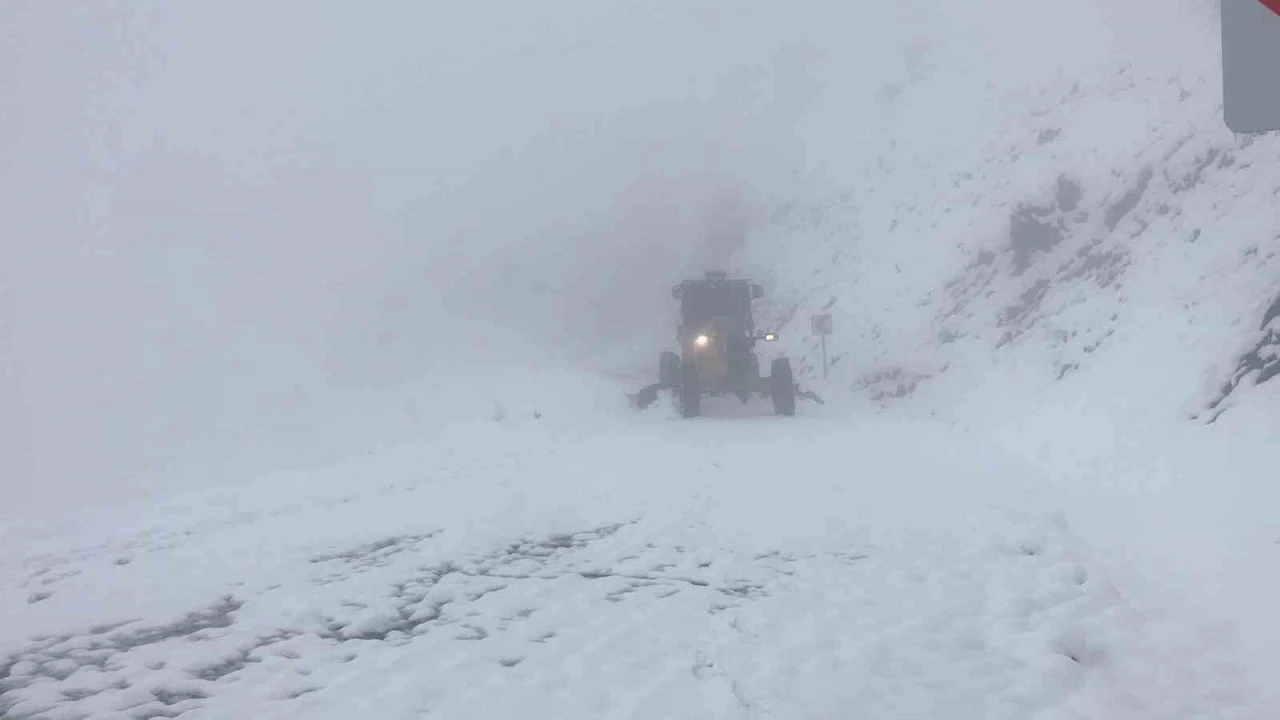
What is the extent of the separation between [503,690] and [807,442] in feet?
30.0

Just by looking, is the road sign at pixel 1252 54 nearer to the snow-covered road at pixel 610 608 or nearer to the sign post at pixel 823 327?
the snow-covered road at pixel 610 608

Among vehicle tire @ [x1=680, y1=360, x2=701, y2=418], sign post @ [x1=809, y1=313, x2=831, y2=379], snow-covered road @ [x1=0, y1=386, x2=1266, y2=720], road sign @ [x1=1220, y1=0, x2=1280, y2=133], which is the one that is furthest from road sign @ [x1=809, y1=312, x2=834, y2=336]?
road sign @ [x1=1220, y1=0, x2=1280, y2=133]

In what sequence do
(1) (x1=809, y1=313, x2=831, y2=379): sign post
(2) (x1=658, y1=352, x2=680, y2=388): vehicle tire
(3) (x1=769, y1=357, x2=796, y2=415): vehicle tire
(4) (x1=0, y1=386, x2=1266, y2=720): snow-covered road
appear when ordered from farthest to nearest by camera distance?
1. (1) (x1=809, y1=313, x2=831, y2=379): sign post
2. (2) (x1=658, y1=352, x2=680, y2=388): vehicle tire
3. (3) (x1=769, y1=357, x2=796, y2=415): vehicle tire
4. (4) (x1=0, y1=386, x2=1266, y2=720): snow-covered road

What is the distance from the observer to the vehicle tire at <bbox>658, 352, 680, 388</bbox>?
1836cm

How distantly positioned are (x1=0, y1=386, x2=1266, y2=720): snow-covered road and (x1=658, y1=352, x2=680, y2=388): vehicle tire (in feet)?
30.4

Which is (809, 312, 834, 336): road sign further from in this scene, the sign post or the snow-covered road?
the snow-covered road

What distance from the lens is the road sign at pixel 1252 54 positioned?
74.1 inches

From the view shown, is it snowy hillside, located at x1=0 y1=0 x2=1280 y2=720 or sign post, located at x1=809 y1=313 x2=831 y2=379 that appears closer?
snowy hillside, located at x1=0 y1=0 x2=1280 y2=720

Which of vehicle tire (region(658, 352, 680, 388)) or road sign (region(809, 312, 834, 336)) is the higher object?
road sign (region(809, 312, 834, 336))

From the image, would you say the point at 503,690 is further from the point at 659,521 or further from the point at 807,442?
the point at 807,442

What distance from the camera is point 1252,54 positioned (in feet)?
6.26

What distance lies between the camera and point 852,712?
348 centimetres

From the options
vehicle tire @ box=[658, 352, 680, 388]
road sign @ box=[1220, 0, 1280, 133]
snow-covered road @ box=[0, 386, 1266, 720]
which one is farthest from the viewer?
vehicle tire @ box=[658, 352, 680, 388]

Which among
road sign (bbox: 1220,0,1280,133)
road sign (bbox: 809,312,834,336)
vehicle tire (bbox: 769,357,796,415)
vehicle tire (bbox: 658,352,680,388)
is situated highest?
road sign (bbox: 1220,0,1280,133)
